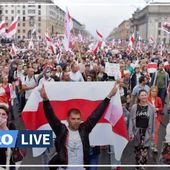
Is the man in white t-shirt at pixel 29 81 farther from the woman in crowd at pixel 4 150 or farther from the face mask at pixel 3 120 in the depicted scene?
the face mask at pixel 3 120

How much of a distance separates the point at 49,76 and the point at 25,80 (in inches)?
59.4

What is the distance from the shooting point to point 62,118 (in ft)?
13.6

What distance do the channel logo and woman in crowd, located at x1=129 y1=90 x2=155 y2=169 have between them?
2.59 meters

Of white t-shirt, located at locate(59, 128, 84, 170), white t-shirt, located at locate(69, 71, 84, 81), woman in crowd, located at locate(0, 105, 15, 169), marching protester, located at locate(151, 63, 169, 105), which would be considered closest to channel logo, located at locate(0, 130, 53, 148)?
woman in crowd, located at locate(0, 105, 15, 169)

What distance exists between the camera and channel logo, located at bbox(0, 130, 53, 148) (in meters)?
2.81

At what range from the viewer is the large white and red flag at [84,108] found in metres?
4.14

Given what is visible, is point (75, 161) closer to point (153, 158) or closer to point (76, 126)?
point (76, 126)

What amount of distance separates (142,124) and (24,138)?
2774 millimetres

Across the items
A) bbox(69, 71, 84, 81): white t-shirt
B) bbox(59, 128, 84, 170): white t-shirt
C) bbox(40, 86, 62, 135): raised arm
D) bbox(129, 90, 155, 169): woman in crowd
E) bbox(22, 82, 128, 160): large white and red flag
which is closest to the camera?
bbox(59, 128, 84, 170): white t-shirt

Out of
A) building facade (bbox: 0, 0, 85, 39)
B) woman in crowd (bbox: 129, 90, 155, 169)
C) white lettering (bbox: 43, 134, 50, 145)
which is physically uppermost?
building facade (bbox: 0, 0, 85, 39)

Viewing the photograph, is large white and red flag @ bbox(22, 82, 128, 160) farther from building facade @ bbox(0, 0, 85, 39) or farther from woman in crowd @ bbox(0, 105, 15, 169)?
building facade @ bbox(0, 0, 85, 39)


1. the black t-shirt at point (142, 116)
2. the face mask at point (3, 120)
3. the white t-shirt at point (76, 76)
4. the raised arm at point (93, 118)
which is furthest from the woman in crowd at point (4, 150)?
the white t-shirt at point (76, 76)

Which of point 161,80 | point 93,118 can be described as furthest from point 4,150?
point 161,80

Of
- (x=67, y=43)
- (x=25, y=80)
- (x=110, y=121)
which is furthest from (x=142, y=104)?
(x=67, y=43)
